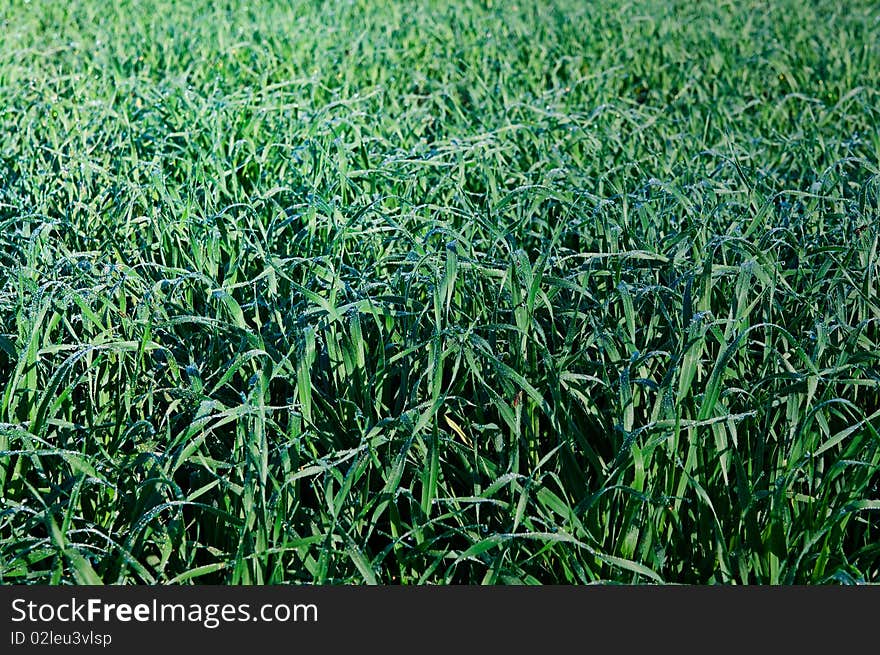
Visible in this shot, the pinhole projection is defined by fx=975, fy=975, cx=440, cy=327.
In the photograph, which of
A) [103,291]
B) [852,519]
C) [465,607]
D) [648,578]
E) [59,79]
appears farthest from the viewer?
[59,79]

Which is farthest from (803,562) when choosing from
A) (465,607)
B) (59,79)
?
(59,79)

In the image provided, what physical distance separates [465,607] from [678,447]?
1.66 ft

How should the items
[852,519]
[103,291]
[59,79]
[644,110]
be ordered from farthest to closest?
[644,110] → [59,79] → [103,291] → [852,519]

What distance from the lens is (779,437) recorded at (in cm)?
173

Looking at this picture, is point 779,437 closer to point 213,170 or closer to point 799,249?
point 799,249

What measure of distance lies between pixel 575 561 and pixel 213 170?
191cm

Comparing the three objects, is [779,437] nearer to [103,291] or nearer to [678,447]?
[678,447]

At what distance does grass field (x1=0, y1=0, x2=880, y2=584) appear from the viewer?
5.16 feet

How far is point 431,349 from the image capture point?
1.79 m

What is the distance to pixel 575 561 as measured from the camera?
150 cm

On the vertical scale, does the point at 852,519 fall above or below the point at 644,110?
below

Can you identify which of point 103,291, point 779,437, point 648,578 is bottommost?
point 648,578

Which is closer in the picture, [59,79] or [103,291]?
→ [103,291]

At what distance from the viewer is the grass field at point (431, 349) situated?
1573 mm
